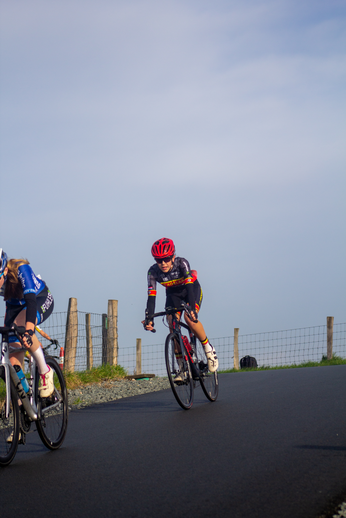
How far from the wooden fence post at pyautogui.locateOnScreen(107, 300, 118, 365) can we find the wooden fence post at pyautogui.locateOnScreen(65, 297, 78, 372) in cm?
156

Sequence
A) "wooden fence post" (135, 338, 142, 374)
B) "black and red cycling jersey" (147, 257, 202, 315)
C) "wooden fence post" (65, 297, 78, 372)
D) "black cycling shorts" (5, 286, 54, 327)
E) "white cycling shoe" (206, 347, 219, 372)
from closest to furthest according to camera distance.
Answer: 1. "black cycling shorts" (5, 286, 54, 327)
2. "black and red cycling jersey" (147, 257, 202, 315)
3. "white cycling shoe" (206, 347, 219, 372)
4. "wooden fence post" (65, 297, 78, 372)
5. "wooden fence post" (135, 338, 142, 374)

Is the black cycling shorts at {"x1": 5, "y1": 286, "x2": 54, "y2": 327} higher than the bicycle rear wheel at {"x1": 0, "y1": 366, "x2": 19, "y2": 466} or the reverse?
higher

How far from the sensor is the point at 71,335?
38.5 ft

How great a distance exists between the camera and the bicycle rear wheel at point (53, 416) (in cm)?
522

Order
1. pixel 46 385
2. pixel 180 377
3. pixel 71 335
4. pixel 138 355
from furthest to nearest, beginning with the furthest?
pixel 138 355 < pixel 71 335 < pixel 180 377 < pixel 46 385

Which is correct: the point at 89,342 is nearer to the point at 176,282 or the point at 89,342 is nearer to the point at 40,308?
the point at 176,282

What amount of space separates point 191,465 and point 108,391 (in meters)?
6.20

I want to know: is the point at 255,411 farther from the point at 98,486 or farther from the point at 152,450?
the point at 98,486

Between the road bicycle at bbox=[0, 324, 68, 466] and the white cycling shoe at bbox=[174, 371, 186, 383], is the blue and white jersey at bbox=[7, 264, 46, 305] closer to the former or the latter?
the road bicycle at bbox=[0, 324, 68, 466]

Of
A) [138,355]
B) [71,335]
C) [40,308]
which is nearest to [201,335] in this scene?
[40,308]

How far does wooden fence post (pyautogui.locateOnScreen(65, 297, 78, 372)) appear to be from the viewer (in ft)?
37.9

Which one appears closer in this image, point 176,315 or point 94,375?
point 176,315

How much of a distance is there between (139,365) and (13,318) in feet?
43.7

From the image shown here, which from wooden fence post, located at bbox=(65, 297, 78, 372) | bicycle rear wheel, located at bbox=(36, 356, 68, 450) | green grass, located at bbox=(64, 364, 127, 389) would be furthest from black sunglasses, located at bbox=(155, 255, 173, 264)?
wooden fence post, located at bbox=(65, 297, 78, 372)
